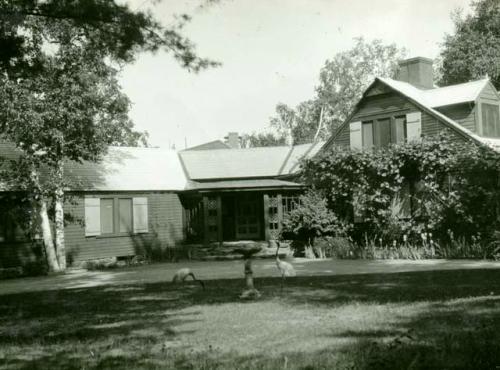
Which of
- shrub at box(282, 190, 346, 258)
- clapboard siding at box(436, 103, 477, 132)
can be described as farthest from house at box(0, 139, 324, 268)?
clapboard siding at box(436, 103, 477, 132)

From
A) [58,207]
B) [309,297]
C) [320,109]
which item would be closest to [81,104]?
[58,207]

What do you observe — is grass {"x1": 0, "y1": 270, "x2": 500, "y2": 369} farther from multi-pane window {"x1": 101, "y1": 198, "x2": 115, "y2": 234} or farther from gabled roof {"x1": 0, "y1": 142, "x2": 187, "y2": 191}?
multi-pane window {"x1": 101, "y1": 198, "x2": 115, "y2": 234}

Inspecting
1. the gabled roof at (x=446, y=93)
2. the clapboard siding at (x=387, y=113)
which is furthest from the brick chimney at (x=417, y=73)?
the clapboard siding at (x=387, y=113)

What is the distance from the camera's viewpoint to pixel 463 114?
2239 cm

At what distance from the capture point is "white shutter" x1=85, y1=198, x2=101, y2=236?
22922mm

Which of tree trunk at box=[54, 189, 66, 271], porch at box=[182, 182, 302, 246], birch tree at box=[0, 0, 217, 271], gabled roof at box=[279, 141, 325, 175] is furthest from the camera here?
gabled roof at box=[279, 141, 325, 175]

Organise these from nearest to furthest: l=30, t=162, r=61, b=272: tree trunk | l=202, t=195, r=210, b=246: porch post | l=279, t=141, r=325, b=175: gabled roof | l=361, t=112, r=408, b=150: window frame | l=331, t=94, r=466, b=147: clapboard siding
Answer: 1. l=30, t=162, r=61, b=272: tree trunk
2. l=331, t=94, r=466, b=147: clapboard siding
3. l=361, t=112, r=408, b=150: window frame
4. l=202, t=195, r=210, b=246: porch post
5. l=279, t=141, r=325, b=175: gabled roof

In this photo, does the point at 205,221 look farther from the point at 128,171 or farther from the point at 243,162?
the point at 243,162

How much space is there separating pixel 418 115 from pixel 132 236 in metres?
12.1

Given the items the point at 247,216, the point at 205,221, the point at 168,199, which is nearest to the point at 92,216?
the point at 168,199

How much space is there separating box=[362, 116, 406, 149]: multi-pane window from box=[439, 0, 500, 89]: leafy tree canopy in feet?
43.5

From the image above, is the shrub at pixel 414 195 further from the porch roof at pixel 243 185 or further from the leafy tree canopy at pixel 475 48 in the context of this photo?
the leafy tree canopy at pixel 475 48

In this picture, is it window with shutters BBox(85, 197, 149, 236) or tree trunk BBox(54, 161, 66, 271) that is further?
window with shutters BBox(85, 197, 149, 236)

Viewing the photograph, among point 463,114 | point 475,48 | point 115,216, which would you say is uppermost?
point 475,48
